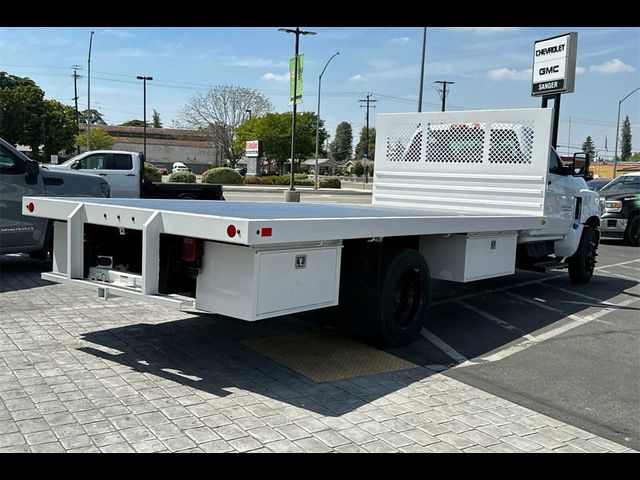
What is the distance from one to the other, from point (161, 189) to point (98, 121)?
146 m

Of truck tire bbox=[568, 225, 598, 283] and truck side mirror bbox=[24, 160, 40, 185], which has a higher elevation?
truck side mirror bbox=[24, 160, 40, 185]

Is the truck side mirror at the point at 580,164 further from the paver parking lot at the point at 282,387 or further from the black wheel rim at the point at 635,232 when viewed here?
the black wheel rim at the point at 635,232

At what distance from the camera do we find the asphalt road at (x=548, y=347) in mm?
4773

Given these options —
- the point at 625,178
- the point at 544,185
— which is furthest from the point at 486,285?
the point at 625,178

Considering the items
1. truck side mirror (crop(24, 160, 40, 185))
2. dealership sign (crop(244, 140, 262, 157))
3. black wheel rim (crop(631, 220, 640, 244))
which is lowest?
black wheel rim (crop(631, 220, 640, 244))

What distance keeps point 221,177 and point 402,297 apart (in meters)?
39.1

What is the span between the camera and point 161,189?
583 inches

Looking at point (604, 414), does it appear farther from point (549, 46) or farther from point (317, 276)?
point (549, 46)

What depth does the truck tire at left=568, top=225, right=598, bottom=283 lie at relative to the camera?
9969mm

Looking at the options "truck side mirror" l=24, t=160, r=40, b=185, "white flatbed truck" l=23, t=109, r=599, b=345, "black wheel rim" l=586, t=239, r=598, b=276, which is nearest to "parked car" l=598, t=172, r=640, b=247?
"black wheel rim" l=586, t=239, r=598, b=276

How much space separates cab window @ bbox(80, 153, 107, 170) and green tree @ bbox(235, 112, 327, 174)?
63.8 m

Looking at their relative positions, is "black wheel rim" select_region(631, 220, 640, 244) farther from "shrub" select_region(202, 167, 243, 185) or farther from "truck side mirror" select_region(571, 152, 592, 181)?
"shrub" select_region(202, 167, 243, 185)

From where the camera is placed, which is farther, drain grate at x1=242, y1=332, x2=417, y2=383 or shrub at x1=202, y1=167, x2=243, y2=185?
shrub at x1=202, y1=167, x2=243, y2=185

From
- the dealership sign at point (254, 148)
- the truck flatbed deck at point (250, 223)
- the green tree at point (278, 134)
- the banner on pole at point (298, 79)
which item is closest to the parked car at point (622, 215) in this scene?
the truck flatbed deck at point (250, 223)
